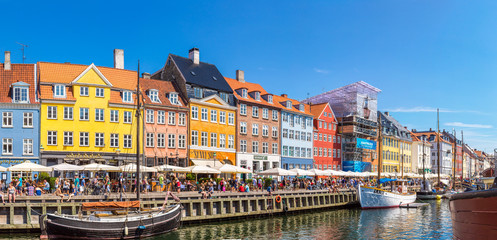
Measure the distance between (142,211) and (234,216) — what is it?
36.1ft

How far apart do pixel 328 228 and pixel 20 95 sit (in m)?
31.7

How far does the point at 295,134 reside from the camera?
73.6 metres

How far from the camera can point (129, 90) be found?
2090 inches

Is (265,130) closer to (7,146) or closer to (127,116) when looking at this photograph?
(127,116)

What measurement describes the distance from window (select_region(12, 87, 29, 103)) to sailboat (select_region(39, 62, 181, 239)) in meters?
21.9

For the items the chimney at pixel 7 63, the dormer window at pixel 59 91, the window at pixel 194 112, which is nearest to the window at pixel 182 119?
the window at pixel 194 112

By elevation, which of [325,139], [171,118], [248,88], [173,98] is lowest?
[325,139]

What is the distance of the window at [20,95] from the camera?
47.3m

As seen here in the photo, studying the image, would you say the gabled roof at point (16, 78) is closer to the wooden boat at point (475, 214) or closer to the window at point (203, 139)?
the window at point (203, 139)

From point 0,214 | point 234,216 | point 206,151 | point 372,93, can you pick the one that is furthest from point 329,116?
point 0,214

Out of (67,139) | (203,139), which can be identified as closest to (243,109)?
(203,139)

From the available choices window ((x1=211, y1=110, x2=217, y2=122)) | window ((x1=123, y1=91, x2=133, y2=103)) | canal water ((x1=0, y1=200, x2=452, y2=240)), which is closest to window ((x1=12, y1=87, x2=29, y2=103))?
window ((x1=123, y1=91, x2=133, y2=103))

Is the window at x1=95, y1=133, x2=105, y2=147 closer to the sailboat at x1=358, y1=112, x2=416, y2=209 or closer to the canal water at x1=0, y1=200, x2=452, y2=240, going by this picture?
the canal water at x1=0, y1=200, x2=452, y2=240

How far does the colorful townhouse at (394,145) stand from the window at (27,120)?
6755cm
